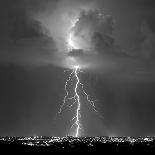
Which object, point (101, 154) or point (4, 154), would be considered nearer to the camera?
point (4, 154)

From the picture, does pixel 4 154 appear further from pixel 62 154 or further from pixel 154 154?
pixel 154 154

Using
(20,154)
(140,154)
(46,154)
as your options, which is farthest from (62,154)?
(140,154)

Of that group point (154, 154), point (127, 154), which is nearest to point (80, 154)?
point (127, 154)

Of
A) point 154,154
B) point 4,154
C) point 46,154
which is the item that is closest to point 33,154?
point 46,154

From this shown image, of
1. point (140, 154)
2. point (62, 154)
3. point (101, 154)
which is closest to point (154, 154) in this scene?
point (140, 154)

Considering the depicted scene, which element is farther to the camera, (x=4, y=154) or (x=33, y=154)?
(x=33, y=154)

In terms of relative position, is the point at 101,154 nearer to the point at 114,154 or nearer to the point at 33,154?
the point at 114,154

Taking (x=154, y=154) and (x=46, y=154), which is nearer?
(x=154, y=154)

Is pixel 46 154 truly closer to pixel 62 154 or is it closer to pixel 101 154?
pixel 62 154
